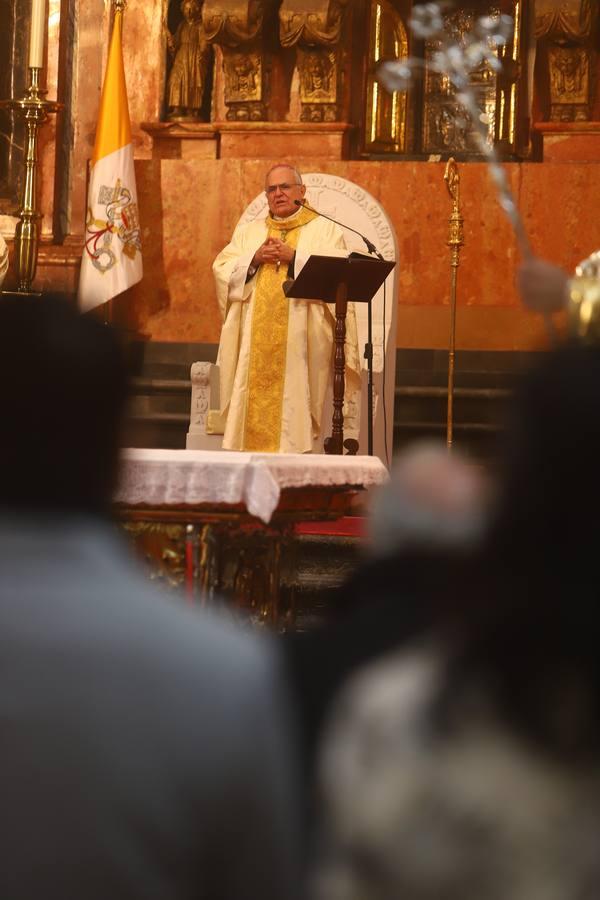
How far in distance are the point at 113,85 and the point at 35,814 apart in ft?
33.5

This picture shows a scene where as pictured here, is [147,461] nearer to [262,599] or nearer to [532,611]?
[262,599]

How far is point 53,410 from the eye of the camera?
1.27m

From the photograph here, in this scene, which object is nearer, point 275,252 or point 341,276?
point 341,276

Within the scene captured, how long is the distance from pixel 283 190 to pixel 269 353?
0.97m

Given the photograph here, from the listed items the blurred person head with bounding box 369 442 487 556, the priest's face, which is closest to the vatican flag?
the priest's face

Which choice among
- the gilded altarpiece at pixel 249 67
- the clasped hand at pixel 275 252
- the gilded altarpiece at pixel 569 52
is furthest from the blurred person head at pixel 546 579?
the gilded altarpiece at pixel 249 67

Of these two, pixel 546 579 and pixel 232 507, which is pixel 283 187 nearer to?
pixel 232 507

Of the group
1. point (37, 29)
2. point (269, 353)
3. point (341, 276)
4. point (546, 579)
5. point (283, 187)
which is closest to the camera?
point (546, 579)

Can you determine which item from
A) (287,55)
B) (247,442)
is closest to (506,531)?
(247,442)

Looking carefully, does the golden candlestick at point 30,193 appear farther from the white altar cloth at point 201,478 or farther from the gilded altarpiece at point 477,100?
the white altar cloth at point 201,478

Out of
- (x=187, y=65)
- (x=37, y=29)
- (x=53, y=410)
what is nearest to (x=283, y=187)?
(x=37, y=29)

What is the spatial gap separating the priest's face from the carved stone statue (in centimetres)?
282

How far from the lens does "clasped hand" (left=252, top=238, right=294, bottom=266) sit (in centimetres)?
845

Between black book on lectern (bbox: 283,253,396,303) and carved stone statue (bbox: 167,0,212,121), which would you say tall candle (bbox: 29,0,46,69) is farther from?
black book on lectern (bbox: 283,253,396,303)
